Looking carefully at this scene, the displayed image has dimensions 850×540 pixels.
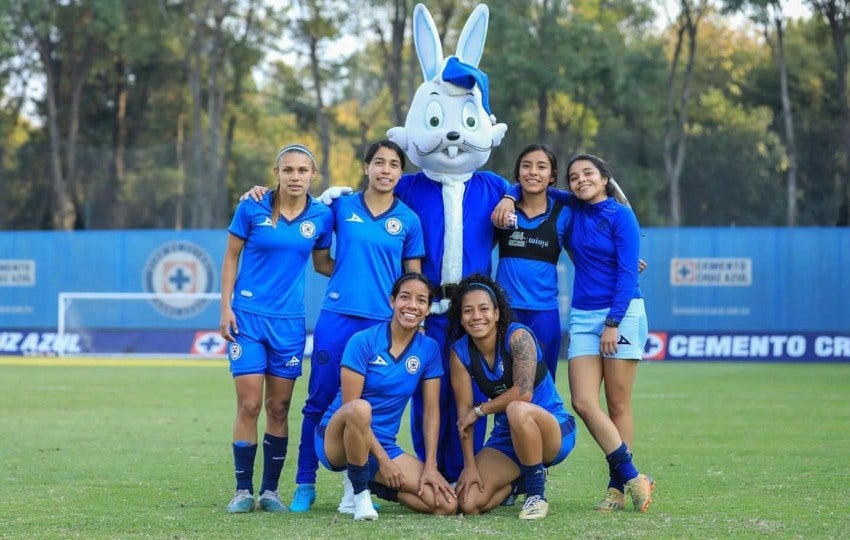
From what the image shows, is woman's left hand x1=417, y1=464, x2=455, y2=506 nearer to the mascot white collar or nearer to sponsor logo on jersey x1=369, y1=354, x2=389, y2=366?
sponsor logo on jersey x1=369, y1=354, x2=389, y2=366

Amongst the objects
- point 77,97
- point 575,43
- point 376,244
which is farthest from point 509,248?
point 77,97

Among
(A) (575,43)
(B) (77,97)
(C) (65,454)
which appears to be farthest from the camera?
(B) (77,97)

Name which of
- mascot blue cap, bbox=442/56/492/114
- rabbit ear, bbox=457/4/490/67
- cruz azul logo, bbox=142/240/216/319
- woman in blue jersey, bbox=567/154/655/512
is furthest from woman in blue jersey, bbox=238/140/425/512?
cruz azul logo, bbox=142/240/216/319

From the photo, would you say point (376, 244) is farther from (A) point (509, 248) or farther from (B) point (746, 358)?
(B) point (746, 358)

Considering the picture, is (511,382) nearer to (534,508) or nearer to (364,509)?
(534,508)

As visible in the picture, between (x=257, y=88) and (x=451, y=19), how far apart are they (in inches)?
298

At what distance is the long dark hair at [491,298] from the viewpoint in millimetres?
7336

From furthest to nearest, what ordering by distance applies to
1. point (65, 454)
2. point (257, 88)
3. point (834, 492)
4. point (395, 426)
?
point (257, 88), point (65, 454), point (834, 492), point (395, 426)

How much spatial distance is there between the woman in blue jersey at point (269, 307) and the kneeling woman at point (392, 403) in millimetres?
380

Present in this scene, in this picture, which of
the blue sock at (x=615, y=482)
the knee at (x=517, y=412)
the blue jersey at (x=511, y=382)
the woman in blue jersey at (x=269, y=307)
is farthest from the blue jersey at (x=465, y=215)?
the blue sock at (x=615, y=482)

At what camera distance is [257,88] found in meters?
43.9

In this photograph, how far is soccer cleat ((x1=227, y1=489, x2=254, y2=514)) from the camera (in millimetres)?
7336

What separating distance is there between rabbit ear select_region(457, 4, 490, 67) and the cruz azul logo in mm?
19121

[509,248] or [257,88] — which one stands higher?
[257,88]
